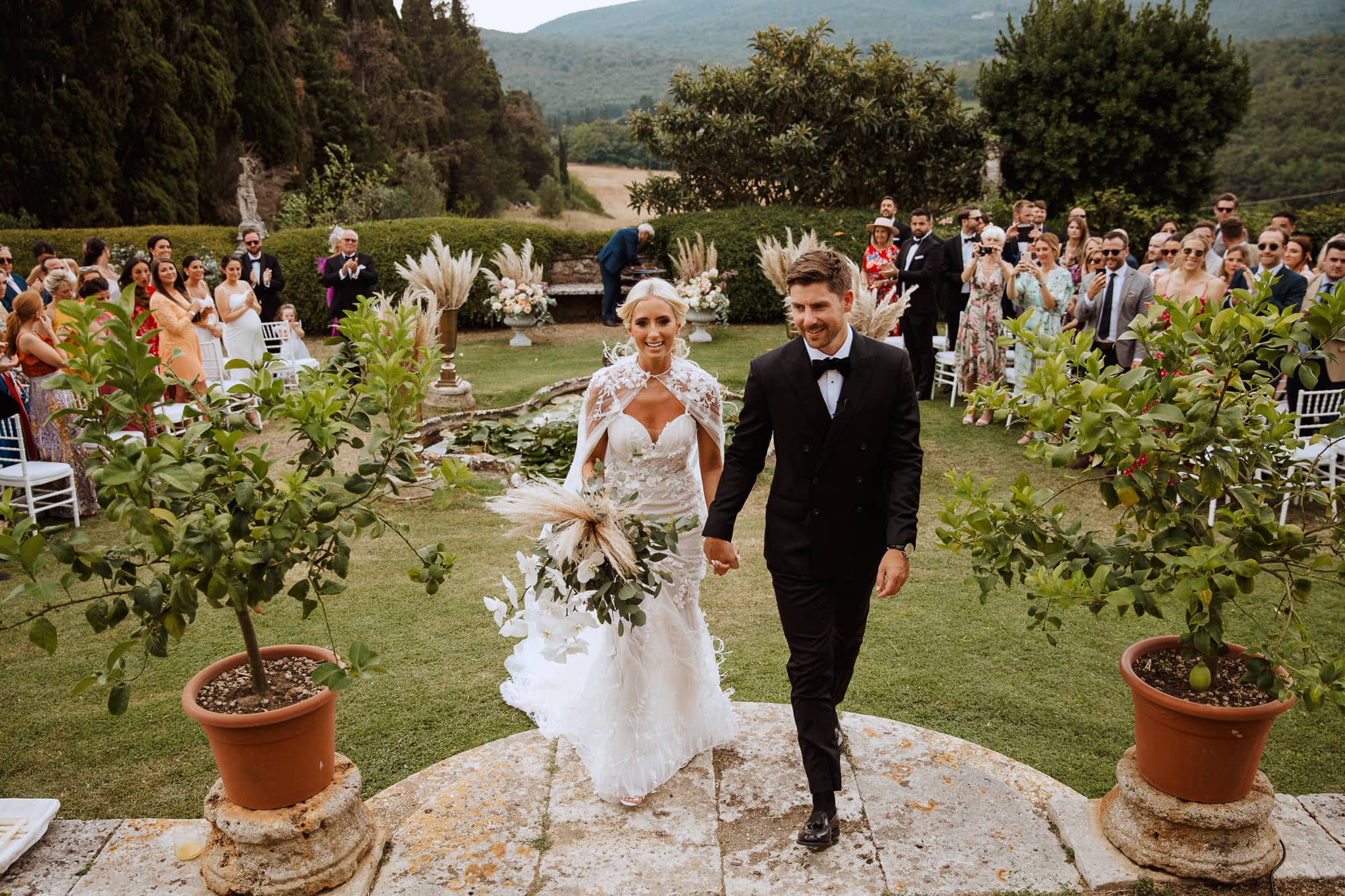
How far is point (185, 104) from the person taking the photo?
20.4 meters

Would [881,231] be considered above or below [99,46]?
below

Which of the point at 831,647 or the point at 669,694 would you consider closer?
the point at 831,647

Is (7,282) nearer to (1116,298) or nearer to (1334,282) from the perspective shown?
(1116,298)

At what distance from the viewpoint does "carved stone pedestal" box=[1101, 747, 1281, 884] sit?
9.49 ft

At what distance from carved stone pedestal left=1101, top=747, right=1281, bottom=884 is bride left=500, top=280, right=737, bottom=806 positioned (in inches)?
61.9

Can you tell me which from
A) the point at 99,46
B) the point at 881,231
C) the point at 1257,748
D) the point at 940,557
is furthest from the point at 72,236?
the point at 1257,748

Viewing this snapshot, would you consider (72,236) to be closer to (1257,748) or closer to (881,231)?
(881,231)

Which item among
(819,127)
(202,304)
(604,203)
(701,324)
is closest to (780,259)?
(701,324)

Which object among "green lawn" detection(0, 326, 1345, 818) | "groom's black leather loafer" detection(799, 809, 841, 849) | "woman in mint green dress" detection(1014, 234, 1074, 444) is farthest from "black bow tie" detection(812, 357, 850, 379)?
"woman in mint green dress" detection(1014, 234, 1074, 444)

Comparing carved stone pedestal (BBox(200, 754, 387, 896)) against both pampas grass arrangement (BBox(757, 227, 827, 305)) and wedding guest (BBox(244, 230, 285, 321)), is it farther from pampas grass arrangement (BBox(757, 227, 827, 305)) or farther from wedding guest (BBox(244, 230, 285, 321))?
pampas grass arrangement (BBox(757, 227, 827, 305))

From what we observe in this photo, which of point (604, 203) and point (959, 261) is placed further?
point (604, 203)

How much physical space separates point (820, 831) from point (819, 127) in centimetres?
1677

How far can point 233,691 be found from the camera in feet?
10.00

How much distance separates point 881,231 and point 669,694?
7.79m
